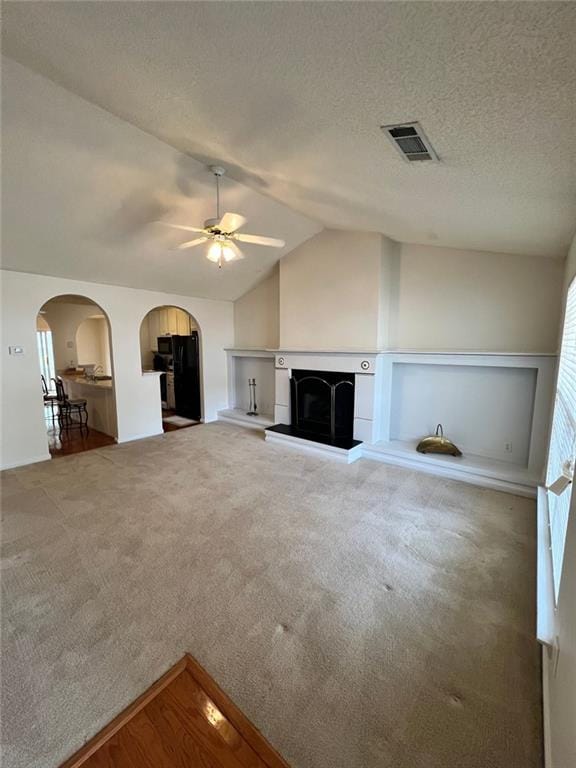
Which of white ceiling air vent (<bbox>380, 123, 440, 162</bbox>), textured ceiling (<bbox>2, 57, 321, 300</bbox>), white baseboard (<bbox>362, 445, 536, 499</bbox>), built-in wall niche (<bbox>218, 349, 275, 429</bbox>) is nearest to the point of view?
white ceiling air vent (<bbox>380, 123, 440, 162</bbox>)

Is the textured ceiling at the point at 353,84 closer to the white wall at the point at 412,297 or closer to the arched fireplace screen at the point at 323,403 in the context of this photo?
the white wall at the point at 412,297

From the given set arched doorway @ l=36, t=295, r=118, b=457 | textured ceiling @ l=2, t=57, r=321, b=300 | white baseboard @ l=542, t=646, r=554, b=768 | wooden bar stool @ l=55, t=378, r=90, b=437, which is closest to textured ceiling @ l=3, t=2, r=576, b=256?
textured ceiling @ l=2, t=57, r=321, b=300

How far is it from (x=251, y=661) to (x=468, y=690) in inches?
40.9

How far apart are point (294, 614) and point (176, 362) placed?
5997 millimetres

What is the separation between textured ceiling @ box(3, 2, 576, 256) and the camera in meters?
1.04

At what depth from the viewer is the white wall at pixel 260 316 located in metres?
6.11

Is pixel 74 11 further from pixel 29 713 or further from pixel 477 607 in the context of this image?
pixel 477 607

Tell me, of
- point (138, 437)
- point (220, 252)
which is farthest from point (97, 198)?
point (138, 437)

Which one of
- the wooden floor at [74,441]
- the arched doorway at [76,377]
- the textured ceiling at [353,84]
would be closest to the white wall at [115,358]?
the arched doorway at [76,377]

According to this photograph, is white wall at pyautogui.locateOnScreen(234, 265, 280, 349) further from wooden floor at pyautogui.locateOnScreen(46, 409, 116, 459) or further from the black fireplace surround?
→ wooden floor at pyautogui.locateOnScreen(46, 409, 116, 459)

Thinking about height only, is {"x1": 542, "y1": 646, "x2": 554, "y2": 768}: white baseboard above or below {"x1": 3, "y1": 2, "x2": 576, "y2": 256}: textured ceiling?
below

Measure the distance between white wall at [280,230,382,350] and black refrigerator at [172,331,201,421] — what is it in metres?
2.11

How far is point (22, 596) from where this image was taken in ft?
6.82

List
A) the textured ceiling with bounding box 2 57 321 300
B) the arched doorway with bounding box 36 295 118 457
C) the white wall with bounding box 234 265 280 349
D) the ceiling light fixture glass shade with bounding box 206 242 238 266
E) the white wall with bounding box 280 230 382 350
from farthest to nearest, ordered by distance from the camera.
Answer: the white wall with bounding box 234 265 280 349
the arched doorway with bounding box 36 295 118 457
the white wall with bounding box 280 230 382 350
the ceiling light fixture glass shade with bounding box 206 242 238 266
the textured ceiling with bounding box 2 57 321 300
